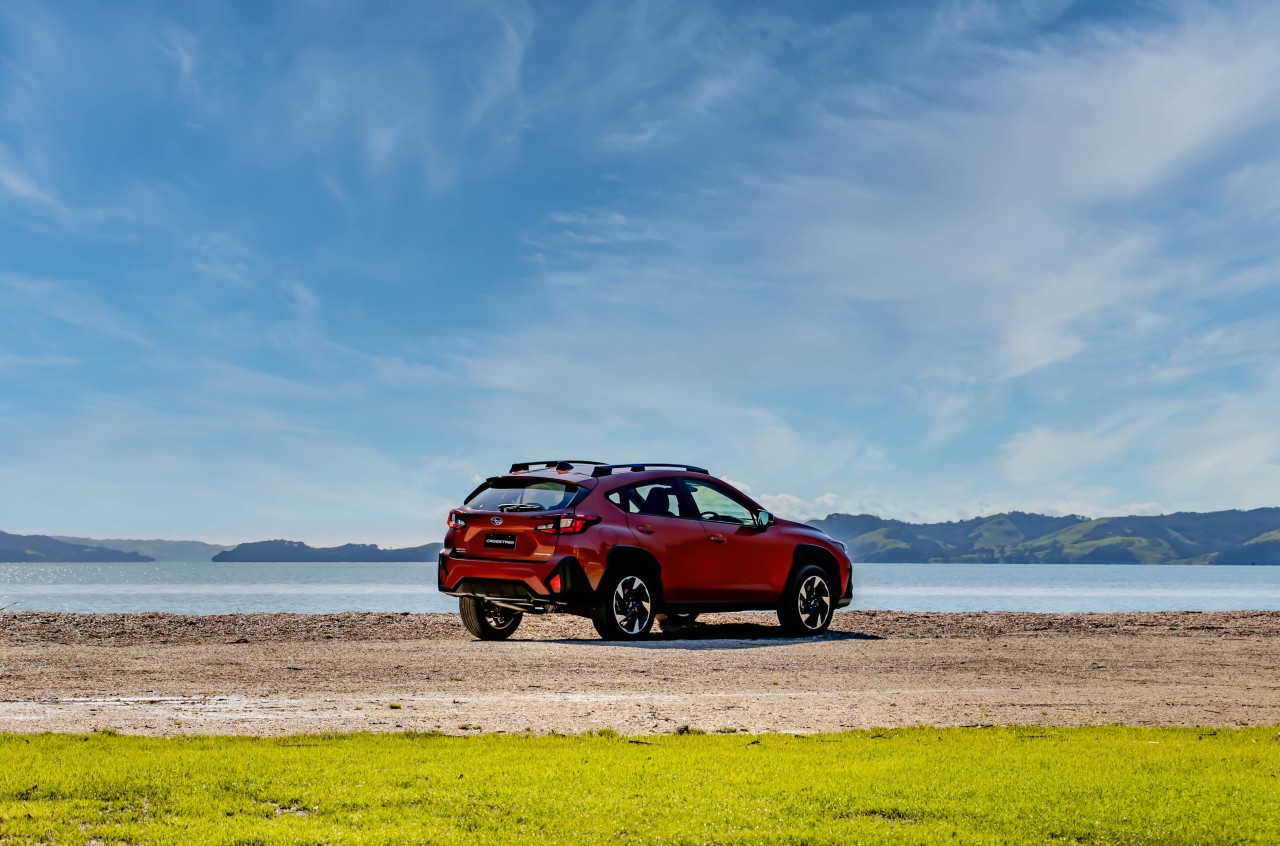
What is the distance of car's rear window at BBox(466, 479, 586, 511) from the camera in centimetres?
1645

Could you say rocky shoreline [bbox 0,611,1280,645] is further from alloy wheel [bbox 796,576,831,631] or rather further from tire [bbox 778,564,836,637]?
alloy wheel [bbox 796,576,831,631]

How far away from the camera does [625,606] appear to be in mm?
16875

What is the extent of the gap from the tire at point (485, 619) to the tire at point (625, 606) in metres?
1.88

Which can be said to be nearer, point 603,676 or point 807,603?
point 603,676

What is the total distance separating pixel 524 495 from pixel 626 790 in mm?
9940

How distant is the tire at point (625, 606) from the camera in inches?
653

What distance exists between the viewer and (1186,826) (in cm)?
643

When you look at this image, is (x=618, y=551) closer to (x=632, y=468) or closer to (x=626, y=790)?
(x=632, y=468)

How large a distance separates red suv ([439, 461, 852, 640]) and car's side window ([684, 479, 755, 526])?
21 mm

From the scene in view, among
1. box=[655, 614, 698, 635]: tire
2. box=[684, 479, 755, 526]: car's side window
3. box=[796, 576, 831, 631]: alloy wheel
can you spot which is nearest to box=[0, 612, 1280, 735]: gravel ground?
box=[655, 614, 698, 635]: tire

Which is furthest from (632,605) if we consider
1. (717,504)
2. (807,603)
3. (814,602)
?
(814,602)

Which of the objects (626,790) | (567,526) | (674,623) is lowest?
(626,790)

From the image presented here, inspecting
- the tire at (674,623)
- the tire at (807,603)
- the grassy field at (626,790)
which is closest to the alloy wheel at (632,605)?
the tire at (674,623)

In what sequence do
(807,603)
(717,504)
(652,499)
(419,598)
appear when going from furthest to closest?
(419,598), (807,603), (717,504), (652,499)
